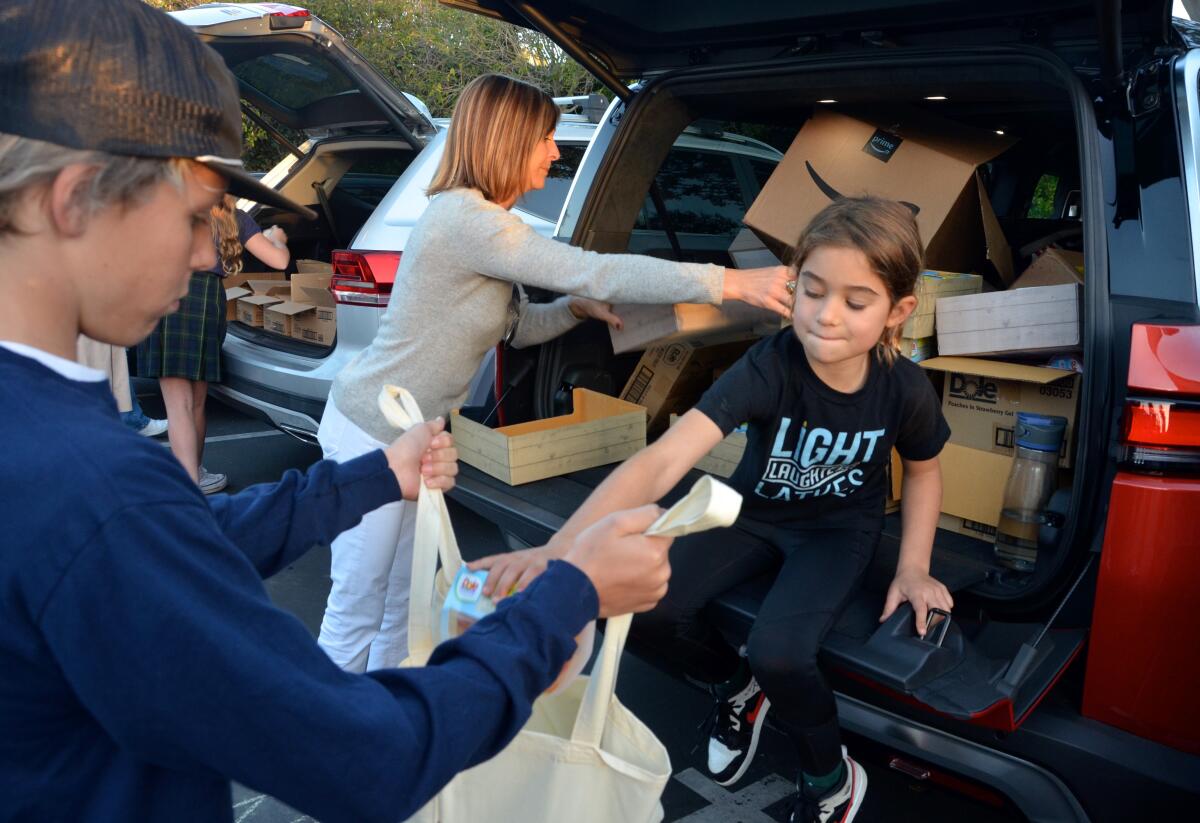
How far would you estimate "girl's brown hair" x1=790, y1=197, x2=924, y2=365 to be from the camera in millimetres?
2117

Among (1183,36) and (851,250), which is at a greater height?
(1183,36)

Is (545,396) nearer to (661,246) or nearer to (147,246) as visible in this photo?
(661,246)

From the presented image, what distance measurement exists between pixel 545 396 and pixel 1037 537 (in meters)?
1.64

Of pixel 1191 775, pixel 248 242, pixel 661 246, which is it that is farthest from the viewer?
pixel 248 242

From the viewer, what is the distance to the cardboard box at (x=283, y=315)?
193 inches

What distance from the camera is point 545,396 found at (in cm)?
333

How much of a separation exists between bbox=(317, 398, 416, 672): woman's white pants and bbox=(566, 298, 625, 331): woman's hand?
30.0 inches

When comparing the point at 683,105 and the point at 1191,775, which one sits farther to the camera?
the point at 683,105

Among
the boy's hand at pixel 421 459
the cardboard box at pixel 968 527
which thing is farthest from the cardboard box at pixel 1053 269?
the boy's hand at pixel 421 459

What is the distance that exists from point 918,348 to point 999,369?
30 centimetres

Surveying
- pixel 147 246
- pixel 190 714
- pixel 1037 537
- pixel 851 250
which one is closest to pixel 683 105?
pixel 851 250

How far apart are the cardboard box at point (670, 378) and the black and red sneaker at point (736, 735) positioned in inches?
55.7

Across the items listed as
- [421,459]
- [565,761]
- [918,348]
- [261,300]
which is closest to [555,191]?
[261,300]

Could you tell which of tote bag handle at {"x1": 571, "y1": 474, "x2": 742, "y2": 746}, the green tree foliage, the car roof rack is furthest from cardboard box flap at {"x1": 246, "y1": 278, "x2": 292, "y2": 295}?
the green tree foliage
